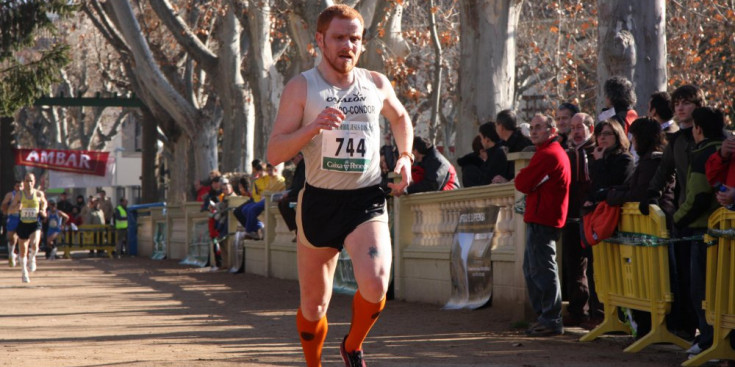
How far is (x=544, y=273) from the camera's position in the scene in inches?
426

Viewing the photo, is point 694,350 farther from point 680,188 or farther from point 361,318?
point 361,318

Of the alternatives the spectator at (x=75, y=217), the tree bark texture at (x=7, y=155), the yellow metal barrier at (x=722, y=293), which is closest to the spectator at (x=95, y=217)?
the spectator at (x=75, y=217)

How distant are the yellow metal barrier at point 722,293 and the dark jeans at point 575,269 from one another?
9.33 ft

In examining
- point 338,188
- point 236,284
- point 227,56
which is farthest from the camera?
point 227,56

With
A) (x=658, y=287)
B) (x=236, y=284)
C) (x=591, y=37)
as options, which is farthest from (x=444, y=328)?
(x=591, y=37)

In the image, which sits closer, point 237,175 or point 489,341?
point 489,341

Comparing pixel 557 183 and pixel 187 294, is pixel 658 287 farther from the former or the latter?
pixel 187 294

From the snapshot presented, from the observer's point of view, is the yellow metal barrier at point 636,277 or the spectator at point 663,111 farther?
the spectator at point 663,111

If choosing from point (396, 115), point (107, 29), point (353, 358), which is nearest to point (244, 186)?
point (107, 29)

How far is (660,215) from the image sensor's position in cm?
913

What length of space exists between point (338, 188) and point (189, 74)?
104 ft

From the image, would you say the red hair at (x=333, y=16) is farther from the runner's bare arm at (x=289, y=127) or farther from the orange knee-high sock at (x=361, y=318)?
the orange knee-high sock at (x=361, y=318)

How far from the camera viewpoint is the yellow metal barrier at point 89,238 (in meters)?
38.1

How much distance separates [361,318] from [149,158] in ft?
119
